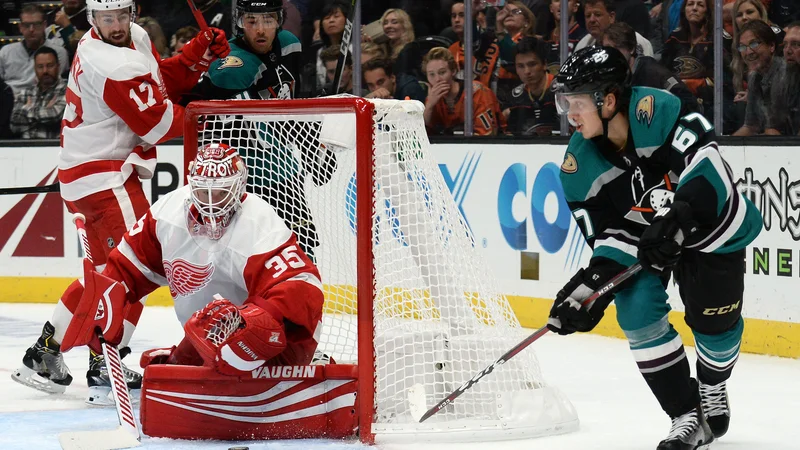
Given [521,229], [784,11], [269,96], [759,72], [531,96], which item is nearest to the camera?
[269,96]

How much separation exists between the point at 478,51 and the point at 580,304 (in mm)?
Answer: 3044

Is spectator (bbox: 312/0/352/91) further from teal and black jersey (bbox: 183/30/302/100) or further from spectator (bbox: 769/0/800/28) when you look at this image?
spectator (bbox: 769/0/800/28)

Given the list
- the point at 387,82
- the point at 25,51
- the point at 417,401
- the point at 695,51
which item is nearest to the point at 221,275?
the point at 417,401

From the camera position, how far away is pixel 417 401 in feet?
11.7

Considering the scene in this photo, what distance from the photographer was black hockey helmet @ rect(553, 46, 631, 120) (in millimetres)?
3049

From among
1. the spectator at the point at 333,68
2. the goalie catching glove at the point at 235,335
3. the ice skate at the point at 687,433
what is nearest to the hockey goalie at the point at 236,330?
the goalie catching glove at the point at 235,335

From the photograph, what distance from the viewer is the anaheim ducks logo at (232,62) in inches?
168

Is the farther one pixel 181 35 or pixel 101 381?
pixel 181 35

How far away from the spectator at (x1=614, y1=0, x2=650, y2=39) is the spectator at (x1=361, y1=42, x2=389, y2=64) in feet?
4.27

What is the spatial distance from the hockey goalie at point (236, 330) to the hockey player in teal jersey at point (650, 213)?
662mm

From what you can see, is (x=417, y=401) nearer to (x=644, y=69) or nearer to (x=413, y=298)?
(x=413, y=298)

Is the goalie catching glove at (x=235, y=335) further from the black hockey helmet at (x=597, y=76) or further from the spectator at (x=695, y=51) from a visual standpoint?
the spectator at (x=695, y=51)

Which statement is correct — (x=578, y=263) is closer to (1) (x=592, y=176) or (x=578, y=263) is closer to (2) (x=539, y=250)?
(2) (x=539, y=250)

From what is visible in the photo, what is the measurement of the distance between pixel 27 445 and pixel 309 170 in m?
1.38
